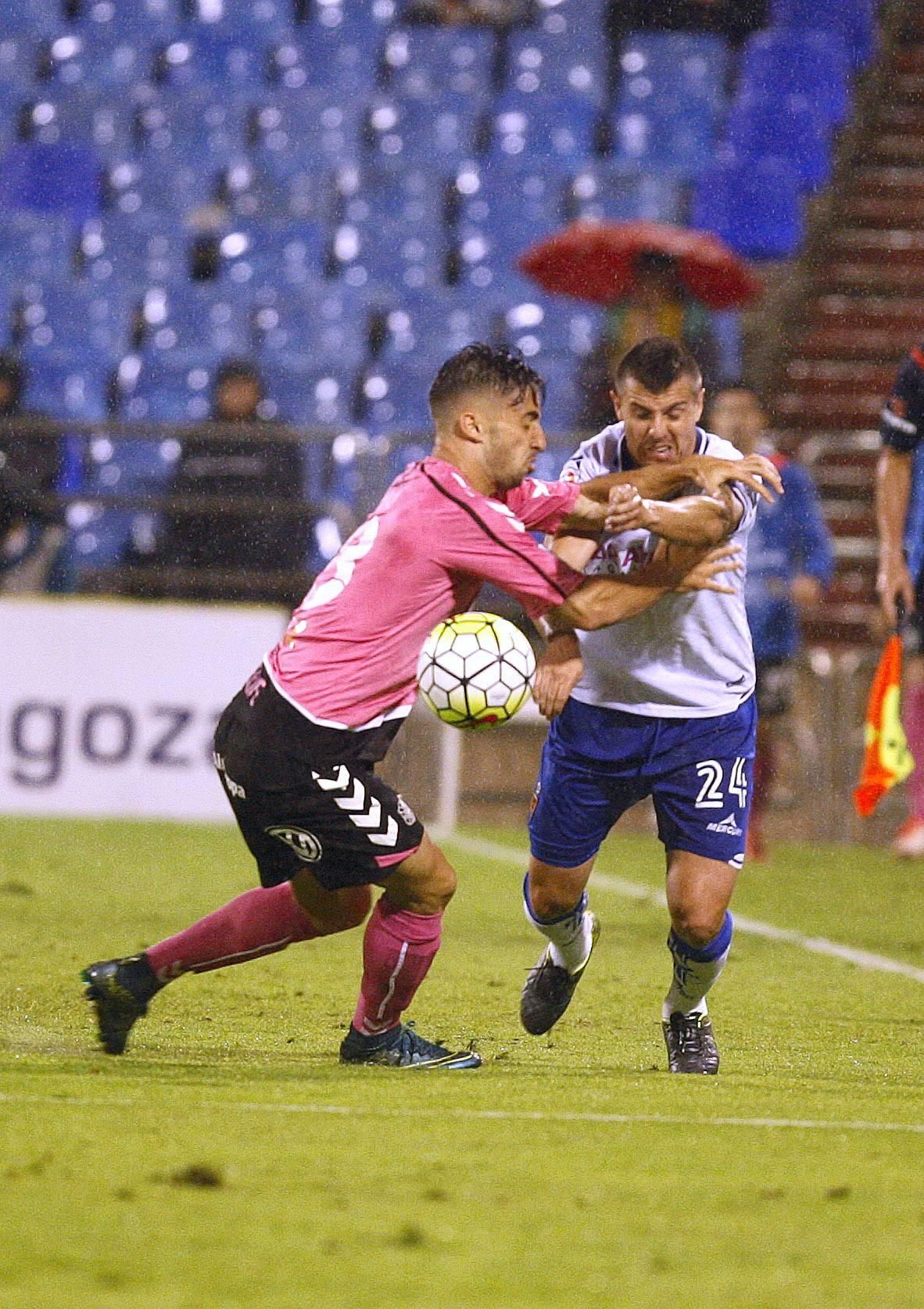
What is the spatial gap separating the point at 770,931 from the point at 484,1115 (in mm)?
4465

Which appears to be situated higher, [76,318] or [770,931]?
[76,318]

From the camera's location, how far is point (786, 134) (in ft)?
57.6

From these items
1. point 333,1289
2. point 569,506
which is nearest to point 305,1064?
point 569,506

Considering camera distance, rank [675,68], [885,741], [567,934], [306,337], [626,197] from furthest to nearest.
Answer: [675,68] → [626,197] → [306,337] → [885,741] → [567,934]

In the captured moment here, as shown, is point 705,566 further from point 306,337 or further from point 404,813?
point 306,337

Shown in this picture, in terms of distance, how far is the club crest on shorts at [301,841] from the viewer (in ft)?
14.6

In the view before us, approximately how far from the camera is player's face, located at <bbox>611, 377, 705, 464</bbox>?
4941 millimetres

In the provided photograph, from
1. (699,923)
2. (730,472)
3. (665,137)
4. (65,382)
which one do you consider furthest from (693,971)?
(665,137)

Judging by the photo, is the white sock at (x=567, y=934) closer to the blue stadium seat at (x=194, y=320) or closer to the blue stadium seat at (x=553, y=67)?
the blue stadium seat at (x=194, y=320)

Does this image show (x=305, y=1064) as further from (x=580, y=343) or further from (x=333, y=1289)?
(x=580, y=343)

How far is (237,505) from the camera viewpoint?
12352 millimetres

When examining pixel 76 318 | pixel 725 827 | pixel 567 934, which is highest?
pixel 76 318

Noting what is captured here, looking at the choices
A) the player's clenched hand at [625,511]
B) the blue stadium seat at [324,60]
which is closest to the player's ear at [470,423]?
the player's clenched hand at [625,511]

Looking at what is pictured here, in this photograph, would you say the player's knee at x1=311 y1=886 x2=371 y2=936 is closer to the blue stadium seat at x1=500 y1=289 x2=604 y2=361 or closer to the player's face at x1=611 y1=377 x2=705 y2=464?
the player's face at x1=611 y1=377 x2=705 y2=464
